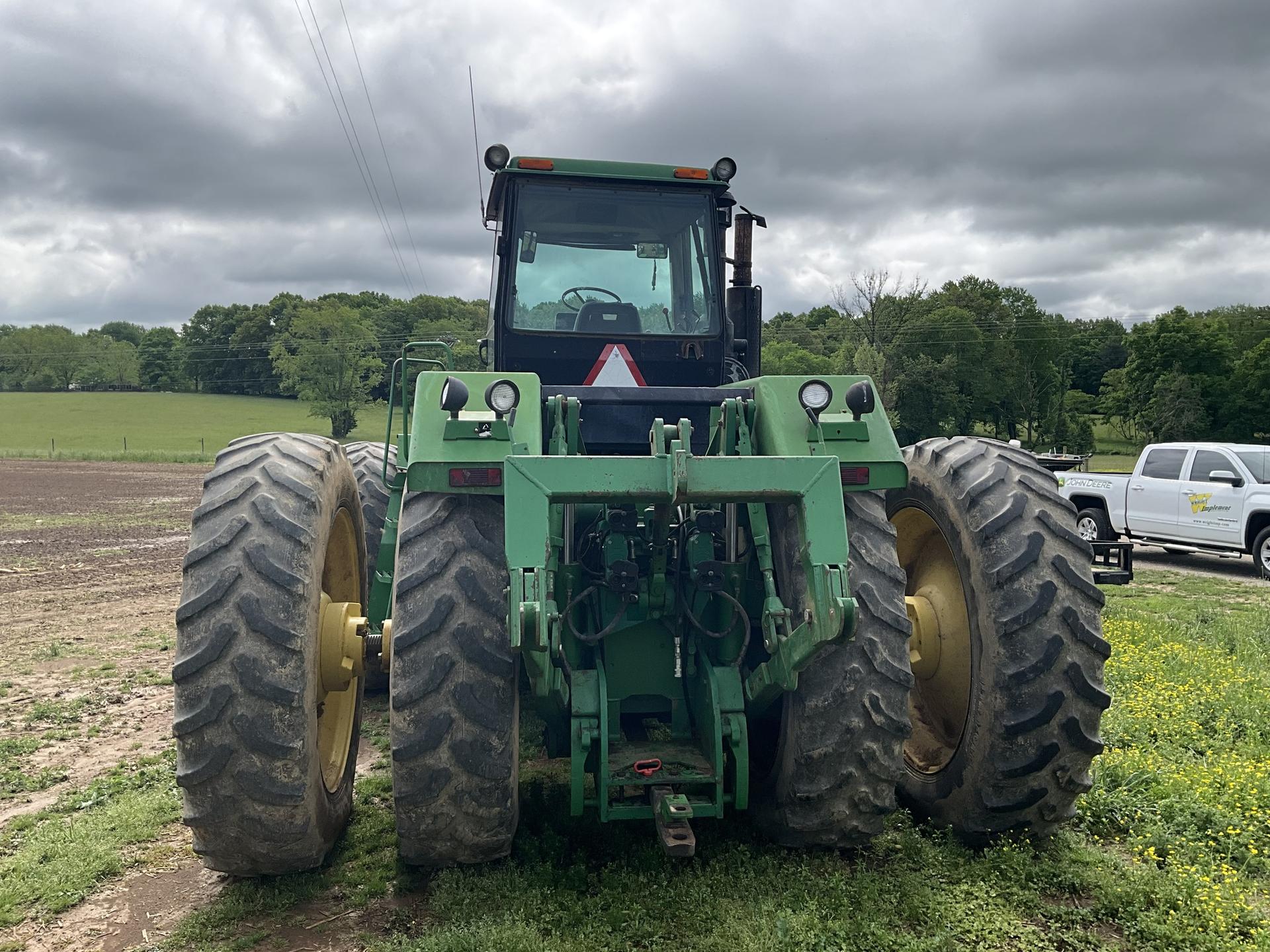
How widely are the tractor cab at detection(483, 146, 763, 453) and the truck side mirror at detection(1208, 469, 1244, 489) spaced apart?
467 inches

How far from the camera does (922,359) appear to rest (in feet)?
178

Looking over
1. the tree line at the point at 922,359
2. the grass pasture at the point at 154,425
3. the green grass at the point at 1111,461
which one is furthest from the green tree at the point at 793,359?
the grass pasture at the point at 154,425

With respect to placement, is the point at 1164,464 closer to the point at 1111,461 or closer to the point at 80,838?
the point at 80,838

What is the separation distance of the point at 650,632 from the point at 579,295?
A: 7.46ft

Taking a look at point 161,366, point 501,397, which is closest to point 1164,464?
point 501,397

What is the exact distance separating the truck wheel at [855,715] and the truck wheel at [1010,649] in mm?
520

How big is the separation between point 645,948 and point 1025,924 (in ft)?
4.68

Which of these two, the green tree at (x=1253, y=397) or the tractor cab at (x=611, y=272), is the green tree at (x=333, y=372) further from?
the tractor cab at (x=611, y=272)

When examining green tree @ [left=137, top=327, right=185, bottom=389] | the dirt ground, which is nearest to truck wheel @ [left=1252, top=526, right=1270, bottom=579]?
the dirt ground

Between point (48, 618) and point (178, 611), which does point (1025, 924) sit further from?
point (48, 618)

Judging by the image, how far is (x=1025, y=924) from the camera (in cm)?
358

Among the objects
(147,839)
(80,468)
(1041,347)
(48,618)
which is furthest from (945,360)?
(147,839)

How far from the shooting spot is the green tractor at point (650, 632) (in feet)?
11.2

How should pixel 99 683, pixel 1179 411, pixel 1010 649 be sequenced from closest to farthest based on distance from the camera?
1. pixel 1010 649
2. pixel 99 683
3. pixel 1179 411
